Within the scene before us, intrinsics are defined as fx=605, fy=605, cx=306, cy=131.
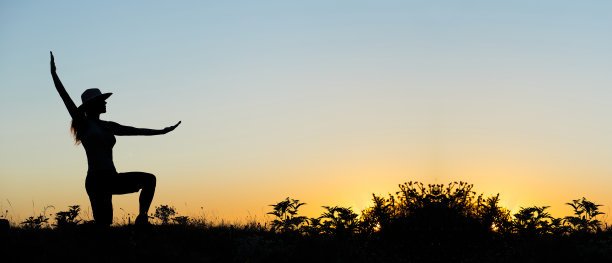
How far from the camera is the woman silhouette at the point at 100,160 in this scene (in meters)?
10.7

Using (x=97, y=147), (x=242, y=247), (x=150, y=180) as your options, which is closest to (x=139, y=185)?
(x=150, y=180)

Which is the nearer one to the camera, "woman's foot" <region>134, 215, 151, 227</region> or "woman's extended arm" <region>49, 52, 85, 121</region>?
"woman's extended arm" <region>49, 52, 85, 121</region>

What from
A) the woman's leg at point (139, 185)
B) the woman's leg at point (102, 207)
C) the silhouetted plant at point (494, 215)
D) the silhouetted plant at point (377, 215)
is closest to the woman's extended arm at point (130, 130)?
the woman's leg at point (139, 185)

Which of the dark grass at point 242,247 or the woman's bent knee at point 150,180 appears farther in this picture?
the woman's bent knee at point 150,180

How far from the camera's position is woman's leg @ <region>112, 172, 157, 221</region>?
10.9m

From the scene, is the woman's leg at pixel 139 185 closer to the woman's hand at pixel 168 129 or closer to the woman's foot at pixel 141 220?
the woman's foot at pixel 141 220

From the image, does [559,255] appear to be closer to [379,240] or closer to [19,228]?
[379,240]

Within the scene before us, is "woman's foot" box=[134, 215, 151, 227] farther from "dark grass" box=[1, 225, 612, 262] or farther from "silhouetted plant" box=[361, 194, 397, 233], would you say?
"silhouetted plant" box=[361, 194, 397, 233]

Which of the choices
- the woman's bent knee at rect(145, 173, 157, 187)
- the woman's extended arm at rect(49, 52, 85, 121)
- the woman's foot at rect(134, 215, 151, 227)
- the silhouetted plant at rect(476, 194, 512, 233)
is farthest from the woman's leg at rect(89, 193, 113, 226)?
the silhouetted plant at rect(476, 194, 512, 233)

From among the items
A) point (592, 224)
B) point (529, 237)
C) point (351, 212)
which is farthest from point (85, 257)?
point (592, 224)

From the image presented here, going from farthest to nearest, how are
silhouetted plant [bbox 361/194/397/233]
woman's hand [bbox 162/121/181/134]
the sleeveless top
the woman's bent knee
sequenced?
silhouetted plant [bbox 361/194/397/233] < woman's hand [bbox 162/121/181/134] < the woman's bent knee < the sleeveless top

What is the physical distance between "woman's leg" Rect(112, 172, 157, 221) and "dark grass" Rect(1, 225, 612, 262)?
0.68m

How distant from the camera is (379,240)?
14594mm

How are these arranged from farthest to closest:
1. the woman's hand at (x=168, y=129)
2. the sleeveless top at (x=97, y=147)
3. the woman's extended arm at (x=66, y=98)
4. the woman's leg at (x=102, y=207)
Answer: the woman's hand at (x=168, y=129) < the woman's leg at (x=102, y=207) < the sleeveless top at (x=97, y=147) < the woman's extended arm at (x=66, y=98)
